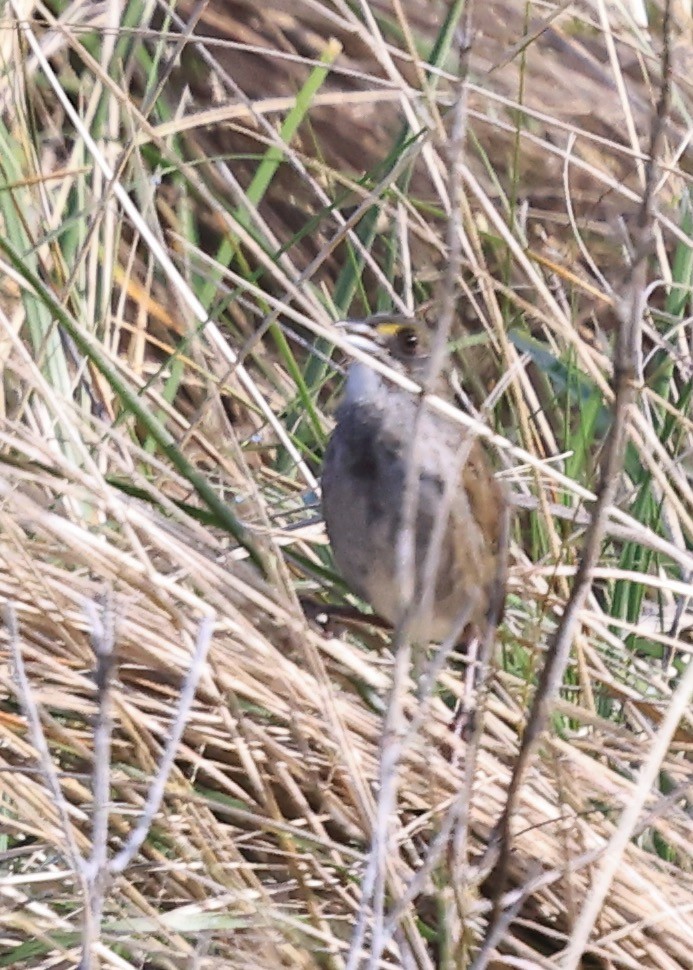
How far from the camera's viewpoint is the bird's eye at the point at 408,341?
2885mm

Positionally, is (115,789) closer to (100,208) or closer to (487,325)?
(100,208)

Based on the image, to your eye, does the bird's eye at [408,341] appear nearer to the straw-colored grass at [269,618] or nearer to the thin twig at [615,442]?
the straw-colored grass at [269,618]

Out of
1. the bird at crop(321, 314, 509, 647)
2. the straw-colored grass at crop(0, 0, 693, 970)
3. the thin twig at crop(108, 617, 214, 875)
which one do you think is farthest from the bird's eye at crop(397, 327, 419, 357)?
the thin twig at crop(108, 617, 214, 875)

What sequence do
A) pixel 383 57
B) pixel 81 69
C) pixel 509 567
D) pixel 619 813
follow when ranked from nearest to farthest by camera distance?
pixel 619 813 < pixel 383 57 < pixel 509 567 < pixel 81 69

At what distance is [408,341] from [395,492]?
11.2 inches

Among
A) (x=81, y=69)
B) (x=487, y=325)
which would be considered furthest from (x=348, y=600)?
(x=81, y=69)

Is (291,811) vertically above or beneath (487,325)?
beneath

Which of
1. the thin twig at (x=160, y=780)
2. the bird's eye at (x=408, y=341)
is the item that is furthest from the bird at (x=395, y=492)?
the thin twig at (x=160, y=780)

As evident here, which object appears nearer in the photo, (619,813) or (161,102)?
(619,813)

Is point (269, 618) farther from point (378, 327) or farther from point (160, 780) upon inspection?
point (378, 327)

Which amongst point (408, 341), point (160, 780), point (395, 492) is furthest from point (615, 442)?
point (408, 341)

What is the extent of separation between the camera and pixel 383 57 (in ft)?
8.29

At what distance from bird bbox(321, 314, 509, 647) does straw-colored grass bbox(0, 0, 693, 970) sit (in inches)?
3.7

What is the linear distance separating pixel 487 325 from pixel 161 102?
92cm
